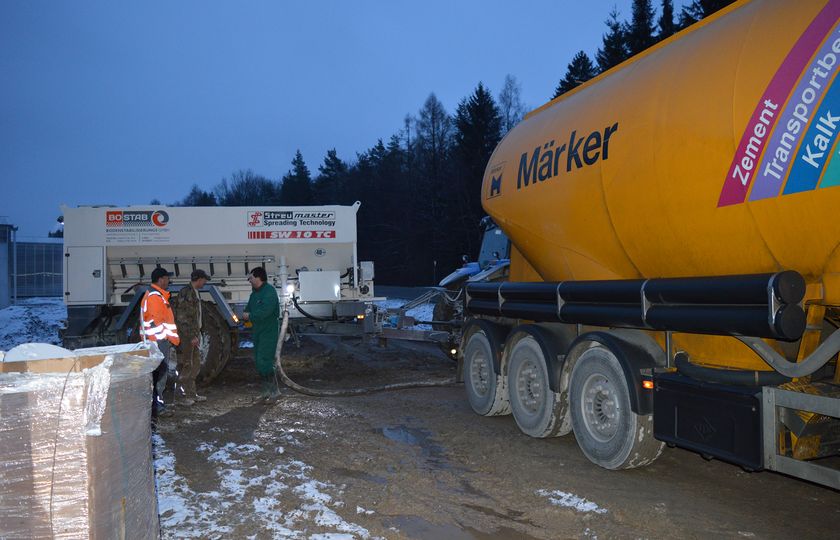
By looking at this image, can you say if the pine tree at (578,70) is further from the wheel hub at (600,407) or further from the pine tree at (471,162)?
the wheel hub at (600,407)

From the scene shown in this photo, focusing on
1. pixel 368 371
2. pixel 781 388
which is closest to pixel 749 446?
pixel 781 388

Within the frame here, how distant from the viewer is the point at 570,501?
5086mm

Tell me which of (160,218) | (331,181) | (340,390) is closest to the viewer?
(340,390)

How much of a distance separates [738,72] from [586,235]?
217cm

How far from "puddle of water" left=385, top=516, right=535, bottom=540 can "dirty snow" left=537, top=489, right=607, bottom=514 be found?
628mm

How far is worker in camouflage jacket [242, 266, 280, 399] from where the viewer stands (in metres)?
9.64

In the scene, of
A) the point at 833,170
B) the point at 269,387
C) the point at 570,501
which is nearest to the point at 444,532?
the point at 570,501

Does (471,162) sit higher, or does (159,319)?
(471,162)

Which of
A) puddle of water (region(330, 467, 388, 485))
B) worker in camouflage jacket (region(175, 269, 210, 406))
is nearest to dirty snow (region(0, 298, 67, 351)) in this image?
worker in camouflage jacket (region(175, 269, 210, 406))

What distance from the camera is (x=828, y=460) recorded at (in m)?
5.98

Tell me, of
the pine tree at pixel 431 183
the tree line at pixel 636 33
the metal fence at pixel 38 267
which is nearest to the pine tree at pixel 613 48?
the tree line at pixel 636 33

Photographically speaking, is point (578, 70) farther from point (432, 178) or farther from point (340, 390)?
point (340, 390)

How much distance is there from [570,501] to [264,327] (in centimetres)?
581

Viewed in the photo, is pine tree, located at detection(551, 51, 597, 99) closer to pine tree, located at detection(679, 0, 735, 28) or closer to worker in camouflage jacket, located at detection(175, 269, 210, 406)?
pine tree, located at detection(679, 0, 735, 28)
